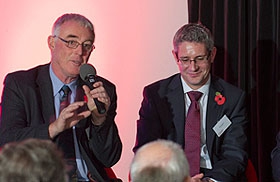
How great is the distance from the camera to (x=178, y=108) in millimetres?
3510

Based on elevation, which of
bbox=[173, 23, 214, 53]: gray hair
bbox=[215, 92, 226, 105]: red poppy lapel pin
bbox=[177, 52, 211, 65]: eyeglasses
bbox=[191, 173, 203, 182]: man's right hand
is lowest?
bbox=[191, 173, 203, 182]: man's right hand

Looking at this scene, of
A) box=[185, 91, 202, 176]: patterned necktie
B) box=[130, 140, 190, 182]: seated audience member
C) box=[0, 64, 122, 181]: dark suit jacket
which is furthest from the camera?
box=[185, 91, 202, 176]: patterned necktie

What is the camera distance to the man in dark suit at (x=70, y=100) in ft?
9.96

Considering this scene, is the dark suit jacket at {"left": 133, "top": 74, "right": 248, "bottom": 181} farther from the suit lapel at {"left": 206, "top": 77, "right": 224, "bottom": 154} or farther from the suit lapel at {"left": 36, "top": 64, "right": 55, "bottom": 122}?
the suit lapel at {"left": 36, "top": 64, "right": 55, "bottom": 122}

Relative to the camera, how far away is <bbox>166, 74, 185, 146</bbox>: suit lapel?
348 cm

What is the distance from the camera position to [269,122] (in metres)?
4.23

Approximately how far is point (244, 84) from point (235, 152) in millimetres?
929

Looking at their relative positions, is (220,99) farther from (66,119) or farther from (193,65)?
(66,119)

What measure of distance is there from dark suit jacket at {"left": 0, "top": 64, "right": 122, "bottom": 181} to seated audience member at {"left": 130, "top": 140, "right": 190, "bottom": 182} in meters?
1.07

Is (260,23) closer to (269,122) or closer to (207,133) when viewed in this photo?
(269,122)

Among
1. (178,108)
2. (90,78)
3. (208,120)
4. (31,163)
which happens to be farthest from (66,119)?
(31,163)

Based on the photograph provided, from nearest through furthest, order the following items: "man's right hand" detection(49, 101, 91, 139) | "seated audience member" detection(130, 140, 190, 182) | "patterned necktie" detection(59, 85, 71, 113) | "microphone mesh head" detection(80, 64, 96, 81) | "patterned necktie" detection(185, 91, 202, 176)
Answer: "seated audience member" detection(130, 140, 190, 182) < "man's right hand" detection(49, 101, 91, 139) < "microphone mesh head" detection(80, 64, 96, 81) < "patterned necktie" detection(59, 85, 71, 113) < "patterned necktie" detection(185, 91, 202, 176)

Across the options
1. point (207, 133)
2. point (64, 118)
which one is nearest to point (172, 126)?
point (207, 133)

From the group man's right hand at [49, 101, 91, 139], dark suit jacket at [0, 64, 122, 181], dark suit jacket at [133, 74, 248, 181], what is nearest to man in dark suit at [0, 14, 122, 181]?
dark suit jacket at [0, 64, 122, 181]
